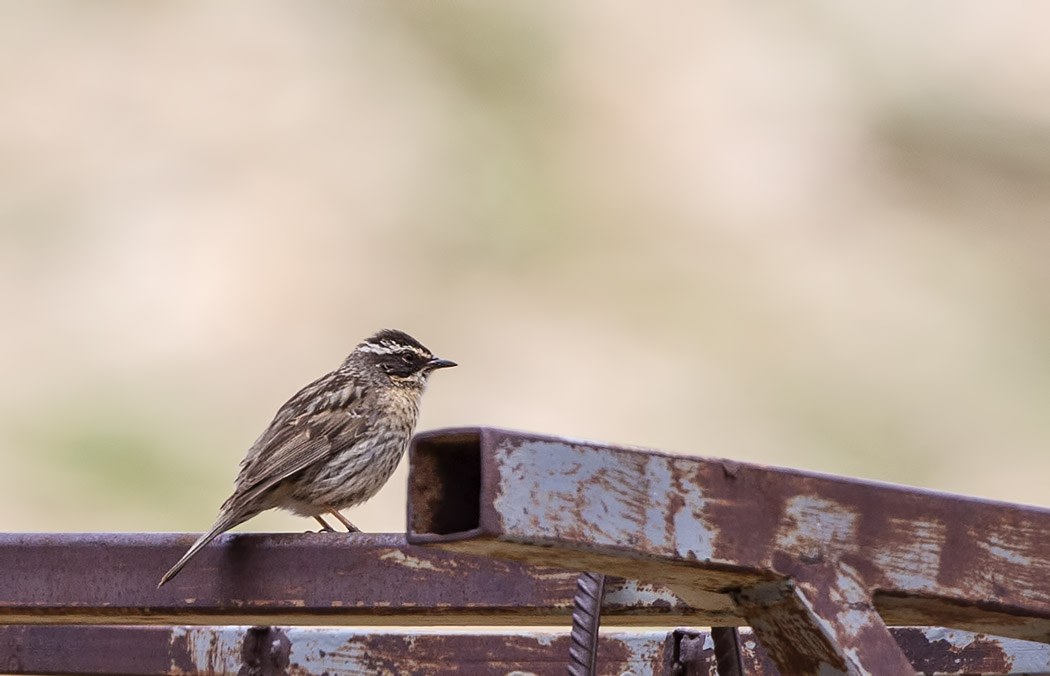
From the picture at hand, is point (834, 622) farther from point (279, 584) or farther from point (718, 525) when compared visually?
point (279, 584)

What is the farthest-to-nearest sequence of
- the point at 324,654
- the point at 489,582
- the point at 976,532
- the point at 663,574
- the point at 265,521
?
the point at 265,521, the point at 324,654, the point at 489,582, the point at 976,532, the point at 663,574

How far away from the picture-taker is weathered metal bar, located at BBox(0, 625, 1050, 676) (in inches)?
131

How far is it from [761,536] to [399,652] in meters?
1.87

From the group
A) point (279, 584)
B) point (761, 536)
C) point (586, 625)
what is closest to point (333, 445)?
point (279, 584)

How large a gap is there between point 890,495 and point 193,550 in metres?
1.66

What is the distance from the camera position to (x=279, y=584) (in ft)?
10.3

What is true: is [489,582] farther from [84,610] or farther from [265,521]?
[265,521]

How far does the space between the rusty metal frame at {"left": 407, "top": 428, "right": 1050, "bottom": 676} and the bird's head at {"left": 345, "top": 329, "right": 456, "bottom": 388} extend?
4.81 m

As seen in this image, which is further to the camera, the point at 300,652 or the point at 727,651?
the point at 300,652

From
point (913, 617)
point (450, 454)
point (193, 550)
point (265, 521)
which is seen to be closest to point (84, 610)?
point (193, 550)

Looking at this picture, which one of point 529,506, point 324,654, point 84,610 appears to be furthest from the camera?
point 324,654

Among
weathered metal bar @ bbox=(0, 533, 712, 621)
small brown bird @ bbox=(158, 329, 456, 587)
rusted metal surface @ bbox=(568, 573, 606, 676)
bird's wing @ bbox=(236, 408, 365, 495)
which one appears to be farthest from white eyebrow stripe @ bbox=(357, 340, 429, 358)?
rusted metal surface @ bbox=(568, 573, 606, 676)

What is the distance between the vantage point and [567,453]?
6.02 feet

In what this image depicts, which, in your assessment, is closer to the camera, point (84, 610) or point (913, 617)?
point (913, 617)
